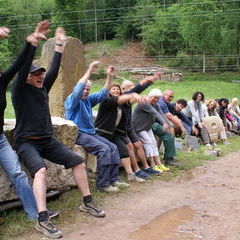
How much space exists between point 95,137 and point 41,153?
1483mm

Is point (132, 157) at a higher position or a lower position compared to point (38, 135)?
lower

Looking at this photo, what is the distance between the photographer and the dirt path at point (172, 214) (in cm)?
494

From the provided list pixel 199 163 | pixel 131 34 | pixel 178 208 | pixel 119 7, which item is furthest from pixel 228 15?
pixel 178 208

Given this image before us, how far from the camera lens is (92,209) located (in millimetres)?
5430

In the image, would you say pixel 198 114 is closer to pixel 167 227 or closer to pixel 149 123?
pixel 149 123

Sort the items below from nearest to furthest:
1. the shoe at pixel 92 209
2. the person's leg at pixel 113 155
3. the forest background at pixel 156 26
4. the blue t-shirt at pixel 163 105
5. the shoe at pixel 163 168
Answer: the shoe at pixel 92 209, the person's leg at pixel 113 155, the shoe at pixel 163 168, the blue t-shirt at pixel 163 105, the forest background at pixel 156 26

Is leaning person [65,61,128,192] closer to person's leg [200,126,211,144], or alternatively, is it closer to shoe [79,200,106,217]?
shoe [79,200,106,217]

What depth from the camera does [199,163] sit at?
9.04 m

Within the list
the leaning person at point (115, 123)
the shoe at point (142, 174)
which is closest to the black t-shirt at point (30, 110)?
the leaning person at point (115, 123)

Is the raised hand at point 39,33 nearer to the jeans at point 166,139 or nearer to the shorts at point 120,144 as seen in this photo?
the shorts at point 120,144

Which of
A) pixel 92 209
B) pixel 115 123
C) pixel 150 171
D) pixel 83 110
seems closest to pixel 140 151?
pixel 150 171

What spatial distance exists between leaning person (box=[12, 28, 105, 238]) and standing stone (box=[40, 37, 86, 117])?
2.80 metres

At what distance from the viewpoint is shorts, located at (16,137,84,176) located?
16.2 feet

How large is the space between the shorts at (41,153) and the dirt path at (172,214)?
723 mm
